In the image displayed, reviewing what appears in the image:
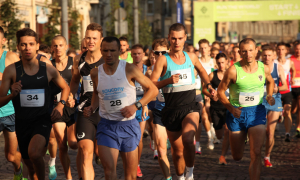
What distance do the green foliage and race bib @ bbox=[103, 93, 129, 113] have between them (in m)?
16.5

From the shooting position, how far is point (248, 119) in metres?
6.66

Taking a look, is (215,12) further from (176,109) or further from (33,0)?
(176,109)

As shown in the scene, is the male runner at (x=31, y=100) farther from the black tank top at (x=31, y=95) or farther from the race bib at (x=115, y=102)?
the race bib at (x=115, y=102)

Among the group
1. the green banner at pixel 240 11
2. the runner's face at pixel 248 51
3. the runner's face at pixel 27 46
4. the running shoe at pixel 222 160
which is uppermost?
the green banner at pixel 240 11

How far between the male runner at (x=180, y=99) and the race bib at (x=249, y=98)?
40cm

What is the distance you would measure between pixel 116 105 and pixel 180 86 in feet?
4.84

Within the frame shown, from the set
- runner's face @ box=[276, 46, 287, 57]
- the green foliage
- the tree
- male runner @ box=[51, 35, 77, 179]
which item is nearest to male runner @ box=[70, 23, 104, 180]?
male runner @ box=[51, 35, 77, 179]

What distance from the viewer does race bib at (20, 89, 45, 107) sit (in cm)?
588

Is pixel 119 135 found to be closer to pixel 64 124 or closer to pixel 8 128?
pixel 8 128

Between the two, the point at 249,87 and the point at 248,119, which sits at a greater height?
the point at 249,87

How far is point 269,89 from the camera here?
23.4 ft

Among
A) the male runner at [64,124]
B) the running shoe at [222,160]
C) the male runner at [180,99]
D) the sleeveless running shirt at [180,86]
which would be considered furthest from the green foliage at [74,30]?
the sleeveless running shirt at [180,86]

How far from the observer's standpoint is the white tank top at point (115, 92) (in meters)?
5.40

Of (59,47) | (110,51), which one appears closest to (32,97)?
(110,51)
